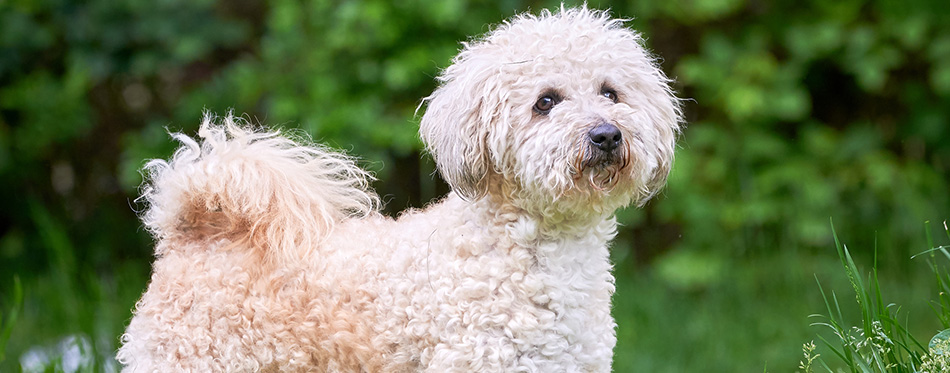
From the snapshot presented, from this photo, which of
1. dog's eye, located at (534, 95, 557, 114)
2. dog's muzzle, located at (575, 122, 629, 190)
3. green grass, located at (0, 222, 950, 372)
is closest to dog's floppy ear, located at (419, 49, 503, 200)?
dog's eye, located at (534, 95, 557, 114)

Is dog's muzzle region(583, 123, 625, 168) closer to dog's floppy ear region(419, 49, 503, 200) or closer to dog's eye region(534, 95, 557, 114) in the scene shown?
dog's eye region(534, 95, 557, 114)

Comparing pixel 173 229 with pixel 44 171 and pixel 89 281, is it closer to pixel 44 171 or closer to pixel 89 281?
pixel 89 281

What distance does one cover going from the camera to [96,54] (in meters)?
5.67

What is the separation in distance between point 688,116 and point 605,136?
332 centimetres

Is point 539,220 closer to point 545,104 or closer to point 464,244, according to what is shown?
point 464,244

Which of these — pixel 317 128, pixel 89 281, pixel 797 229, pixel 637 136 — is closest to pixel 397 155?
pixel 317 128

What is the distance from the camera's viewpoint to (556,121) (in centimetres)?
241

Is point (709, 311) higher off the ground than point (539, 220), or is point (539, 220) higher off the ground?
point (539, 220)

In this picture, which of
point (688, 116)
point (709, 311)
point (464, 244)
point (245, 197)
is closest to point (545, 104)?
point (464, 244)

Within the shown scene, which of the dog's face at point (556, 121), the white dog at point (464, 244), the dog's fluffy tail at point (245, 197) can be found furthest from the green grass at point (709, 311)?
the dog's face at point (556, 121)

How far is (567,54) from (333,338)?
1.02 metres

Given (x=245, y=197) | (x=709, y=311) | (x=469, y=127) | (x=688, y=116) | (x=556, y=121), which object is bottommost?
(x=709, y=311)

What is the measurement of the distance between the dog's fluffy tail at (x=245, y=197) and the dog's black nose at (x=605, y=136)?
90cm

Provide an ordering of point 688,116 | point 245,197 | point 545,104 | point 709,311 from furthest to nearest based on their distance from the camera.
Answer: point 688,116 < point 709,311 < point 245,197 < point 545,104
